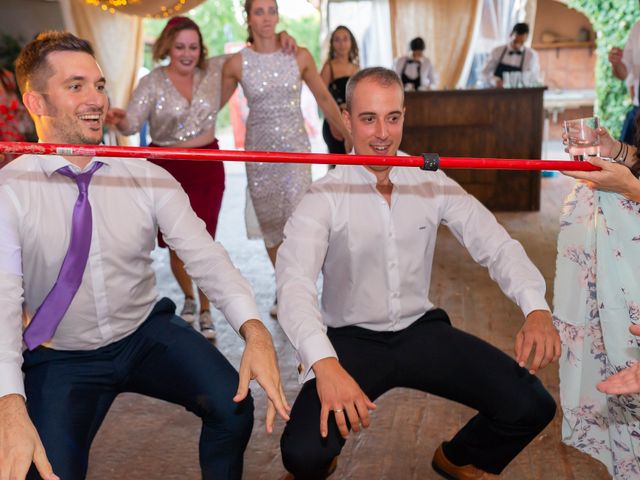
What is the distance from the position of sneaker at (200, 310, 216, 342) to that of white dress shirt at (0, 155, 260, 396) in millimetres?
1483

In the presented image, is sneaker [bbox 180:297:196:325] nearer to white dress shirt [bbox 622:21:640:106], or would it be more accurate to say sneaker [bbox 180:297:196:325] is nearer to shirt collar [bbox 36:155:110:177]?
shirt collar [bbox 36:155:110:177]

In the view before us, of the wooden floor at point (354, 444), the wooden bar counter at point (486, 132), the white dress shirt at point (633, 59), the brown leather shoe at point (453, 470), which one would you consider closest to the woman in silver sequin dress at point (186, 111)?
the wooden floor at point (354, 444)

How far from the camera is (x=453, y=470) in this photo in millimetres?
2225

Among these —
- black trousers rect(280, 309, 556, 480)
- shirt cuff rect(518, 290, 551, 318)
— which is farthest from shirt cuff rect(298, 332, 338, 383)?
shirt cuff rect(518, 290, 551, 318)

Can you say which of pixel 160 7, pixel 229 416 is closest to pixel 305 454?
pixel 229 416

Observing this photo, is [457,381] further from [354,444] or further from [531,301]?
[354,444]

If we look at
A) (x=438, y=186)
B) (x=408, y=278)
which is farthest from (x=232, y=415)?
(x=438, y=186)

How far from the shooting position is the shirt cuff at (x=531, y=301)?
191 cm

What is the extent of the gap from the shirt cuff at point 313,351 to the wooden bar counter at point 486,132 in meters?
4.70

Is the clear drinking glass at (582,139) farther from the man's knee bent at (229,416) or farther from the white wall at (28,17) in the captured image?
the white wall at (28,17)

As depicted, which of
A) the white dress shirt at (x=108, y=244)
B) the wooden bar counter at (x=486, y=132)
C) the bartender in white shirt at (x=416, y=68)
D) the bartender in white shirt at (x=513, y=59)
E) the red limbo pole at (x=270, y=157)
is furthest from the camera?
the bartender in white shirt at (x=416, y=68)

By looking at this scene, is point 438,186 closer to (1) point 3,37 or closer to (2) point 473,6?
(1) point 3,37

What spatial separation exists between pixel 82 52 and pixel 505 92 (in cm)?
489

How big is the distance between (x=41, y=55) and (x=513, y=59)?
6.20 metres
